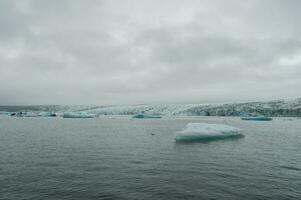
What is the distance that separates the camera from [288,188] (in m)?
10.3

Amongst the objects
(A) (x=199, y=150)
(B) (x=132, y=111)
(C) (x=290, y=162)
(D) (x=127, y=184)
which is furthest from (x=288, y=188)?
(B) (x=132, y=111)

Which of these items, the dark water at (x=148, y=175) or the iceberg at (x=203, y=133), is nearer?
the dark water at (x=148, y=175)

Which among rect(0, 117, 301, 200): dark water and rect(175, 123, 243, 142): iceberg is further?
rect(175, 123, 243, 142): iceberg

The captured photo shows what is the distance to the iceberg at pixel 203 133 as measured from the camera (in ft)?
80.5

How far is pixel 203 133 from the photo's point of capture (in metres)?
25.1

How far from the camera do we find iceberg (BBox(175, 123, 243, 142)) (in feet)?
80.5

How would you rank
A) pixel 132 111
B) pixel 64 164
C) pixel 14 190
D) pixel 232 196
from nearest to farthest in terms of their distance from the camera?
1. pixel 232 196
2. pixel 14 190
3. pixel 64 164
4. pixel 132 111

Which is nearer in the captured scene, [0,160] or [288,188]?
[288,188]

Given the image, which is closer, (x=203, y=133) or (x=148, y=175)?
(x=148, y=175)

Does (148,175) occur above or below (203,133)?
below

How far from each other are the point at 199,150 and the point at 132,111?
16856cm

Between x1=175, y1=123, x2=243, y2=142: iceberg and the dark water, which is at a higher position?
x1=175, y1=123, x2=243, y2=142: iceberg

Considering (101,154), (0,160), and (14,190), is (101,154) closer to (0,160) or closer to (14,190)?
(0,160)

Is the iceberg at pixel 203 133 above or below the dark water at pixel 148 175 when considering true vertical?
above
